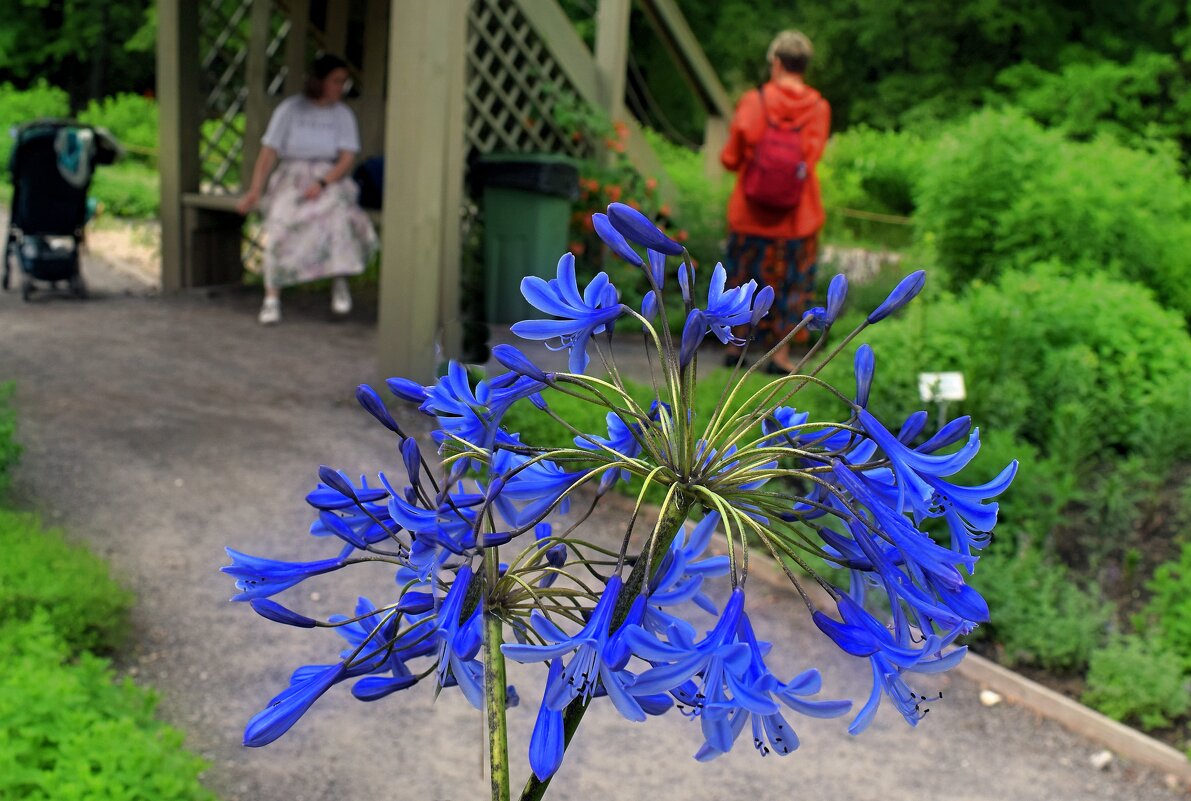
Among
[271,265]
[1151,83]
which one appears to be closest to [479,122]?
[271,265]

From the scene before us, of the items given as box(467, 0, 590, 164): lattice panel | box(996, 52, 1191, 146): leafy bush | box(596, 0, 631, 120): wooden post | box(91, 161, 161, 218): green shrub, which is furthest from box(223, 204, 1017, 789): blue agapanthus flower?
box(996, 52, 1191, 146): leafy bush

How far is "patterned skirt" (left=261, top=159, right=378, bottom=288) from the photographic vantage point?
8914mm

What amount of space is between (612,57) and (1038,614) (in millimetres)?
5807

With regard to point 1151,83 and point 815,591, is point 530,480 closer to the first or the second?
point 815,591

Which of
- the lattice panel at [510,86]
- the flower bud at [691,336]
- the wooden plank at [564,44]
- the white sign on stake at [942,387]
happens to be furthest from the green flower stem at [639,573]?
the wooden plank at [564,44]

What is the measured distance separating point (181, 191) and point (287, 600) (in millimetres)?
6286

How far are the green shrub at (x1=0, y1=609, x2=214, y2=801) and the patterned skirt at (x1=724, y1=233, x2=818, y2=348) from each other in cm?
463

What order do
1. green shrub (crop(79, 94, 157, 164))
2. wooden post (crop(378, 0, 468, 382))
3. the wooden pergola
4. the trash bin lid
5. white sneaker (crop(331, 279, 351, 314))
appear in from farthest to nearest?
1. green shrub (crop(79, 94, 157, 164))
2. white sneaker (crop(331, 279, 351, 314))
3. the trash bin lid
4. the wooden pergola
5. wooden post (crop(378, 0, 468, 382))

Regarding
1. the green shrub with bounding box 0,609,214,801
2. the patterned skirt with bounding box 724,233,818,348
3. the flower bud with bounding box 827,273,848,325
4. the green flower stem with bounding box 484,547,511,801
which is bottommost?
the green shrub with bounding box 0,609,214,801

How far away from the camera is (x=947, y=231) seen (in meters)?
7.13

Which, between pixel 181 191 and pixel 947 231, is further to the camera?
pixel 181 191

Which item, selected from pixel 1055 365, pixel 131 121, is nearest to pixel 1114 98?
pixel 1055 365

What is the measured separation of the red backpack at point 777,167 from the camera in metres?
6.78

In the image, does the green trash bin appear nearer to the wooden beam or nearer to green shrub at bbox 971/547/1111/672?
the wooden beam
